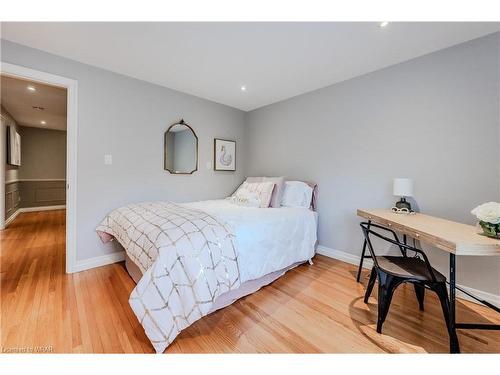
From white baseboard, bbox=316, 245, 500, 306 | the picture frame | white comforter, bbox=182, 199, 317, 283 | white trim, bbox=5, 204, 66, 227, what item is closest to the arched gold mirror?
the picture frame

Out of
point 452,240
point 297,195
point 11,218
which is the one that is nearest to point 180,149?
point 297,195

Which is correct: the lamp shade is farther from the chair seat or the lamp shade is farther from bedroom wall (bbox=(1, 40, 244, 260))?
bedroom wall (bbox=(1, 40, 244, 260))

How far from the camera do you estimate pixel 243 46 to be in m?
2.00

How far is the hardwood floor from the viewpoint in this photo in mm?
1357

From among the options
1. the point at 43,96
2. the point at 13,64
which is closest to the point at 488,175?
the point at 13,64

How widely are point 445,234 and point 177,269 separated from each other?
1.71 metres

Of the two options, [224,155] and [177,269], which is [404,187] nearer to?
[177,269]

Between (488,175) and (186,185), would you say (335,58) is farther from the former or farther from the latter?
(186,185)

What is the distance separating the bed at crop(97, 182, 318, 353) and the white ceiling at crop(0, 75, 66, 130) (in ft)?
7.79

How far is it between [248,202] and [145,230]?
1.41 m

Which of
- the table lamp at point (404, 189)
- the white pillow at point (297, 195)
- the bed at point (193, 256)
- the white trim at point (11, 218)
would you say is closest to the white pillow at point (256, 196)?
the white pillow at point (297, 195)

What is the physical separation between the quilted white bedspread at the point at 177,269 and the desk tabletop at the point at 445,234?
1294 millimetres

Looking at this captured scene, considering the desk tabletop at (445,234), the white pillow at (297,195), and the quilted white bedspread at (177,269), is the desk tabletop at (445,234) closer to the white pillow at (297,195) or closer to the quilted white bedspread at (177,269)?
the white pillow at (297,195)
